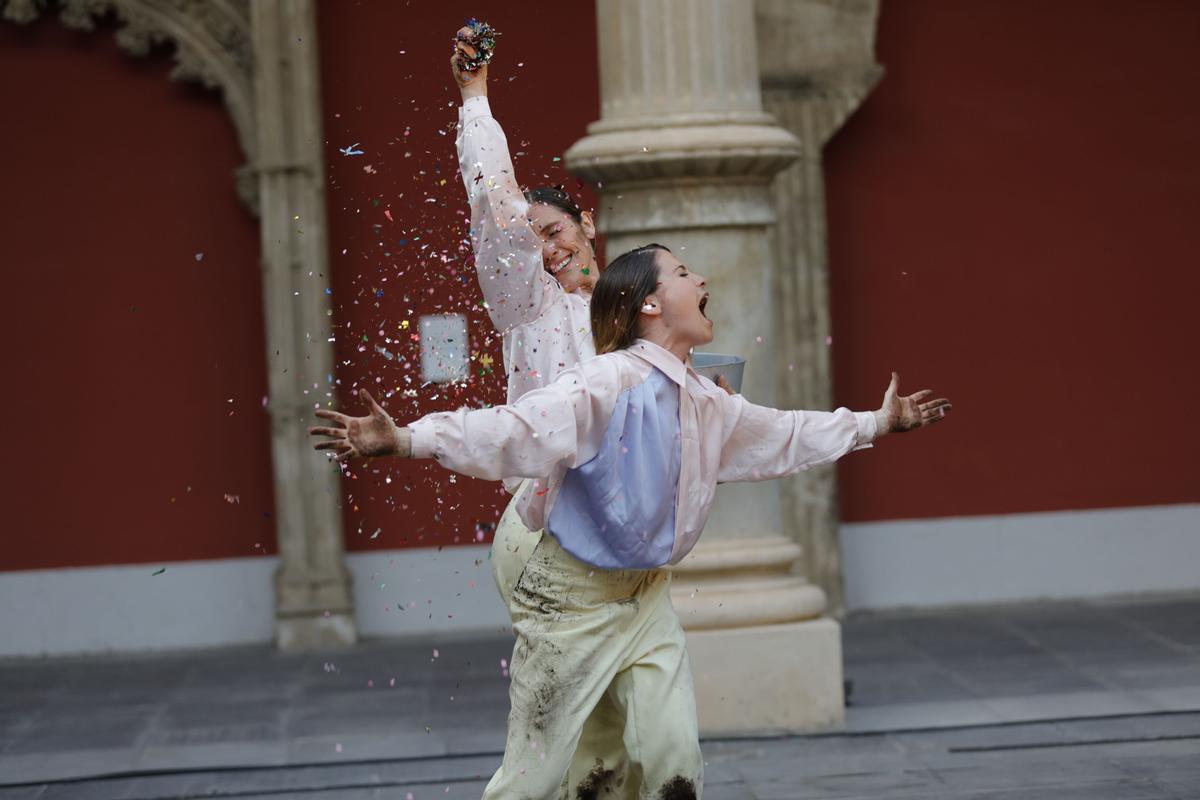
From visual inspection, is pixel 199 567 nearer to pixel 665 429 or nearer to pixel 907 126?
pixel 907 126

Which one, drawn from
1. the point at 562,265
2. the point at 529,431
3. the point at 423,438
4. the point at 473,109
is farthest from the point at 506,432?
the point at 562,265

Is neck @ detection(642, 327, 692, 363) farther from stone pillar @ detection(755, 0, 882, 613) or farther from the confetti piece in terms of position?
stone pillar @ detection(755, 0, 882, 613)

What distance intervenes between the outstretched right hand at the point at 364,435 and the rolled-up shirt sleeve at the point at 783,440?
945 millimetres

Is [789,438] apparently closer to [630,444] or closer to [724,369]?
[724,369]

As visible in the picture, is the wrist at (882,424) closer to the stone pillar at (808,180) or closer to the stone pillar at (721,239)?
the stone pillar at (721,239)

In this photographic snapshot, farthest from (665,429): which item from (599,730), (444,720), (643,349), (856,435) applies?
(444,720)

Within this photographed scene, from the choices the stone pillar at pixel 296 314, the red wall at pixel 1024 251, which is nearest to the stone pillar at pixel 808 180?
the red wall at pixel 1024 251

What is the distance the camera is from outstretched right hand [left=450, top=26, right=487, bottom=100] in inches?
182

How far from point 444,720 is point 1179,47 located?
4.96m

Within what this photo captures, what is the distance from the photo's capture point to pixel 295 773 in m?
6.96

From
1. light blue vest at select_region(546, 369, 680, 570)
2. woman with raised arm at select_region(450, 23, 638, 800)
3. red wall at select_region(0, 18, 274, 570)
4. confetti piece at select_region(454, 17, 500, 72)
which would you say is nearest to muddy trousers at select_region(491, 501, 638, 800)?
woman with raised arm at select_region(450, 23, 638, 800)

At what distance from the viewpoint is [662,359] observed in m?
4.43

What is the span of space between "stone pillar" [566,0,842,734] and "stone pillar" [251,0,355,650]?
249 centimetres

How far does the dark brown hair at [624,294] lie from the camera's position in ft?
14.7
